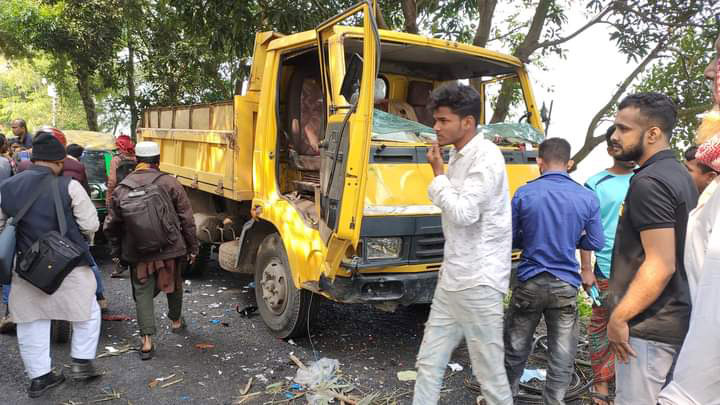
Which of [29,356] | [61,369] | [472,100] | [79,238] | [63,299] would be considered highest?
[472,100]

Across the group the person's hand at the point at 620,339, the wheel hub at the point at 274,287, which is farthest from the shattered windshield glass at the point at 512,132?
the person's hand at the point at 620,339

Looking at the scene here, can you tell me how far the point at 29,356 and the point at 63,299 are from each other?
0.41 m

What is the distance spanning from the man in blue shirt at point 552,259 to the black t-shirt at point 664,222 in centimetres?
87

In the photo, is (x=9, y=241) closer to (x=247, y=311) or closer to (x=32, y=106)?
(x=247, y=311)

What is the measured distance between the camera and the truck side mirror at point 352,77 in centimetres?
303

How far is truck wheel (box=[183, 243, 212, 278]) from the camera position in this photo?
6.23 m

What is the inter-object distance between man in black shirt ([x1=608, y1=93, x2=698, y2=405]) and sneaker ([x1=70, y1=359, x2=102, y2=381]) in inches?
130

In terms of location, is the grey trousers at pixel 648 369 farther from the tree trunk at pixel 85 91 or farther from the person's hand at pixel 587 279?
the tree trunk at pixel 85 91

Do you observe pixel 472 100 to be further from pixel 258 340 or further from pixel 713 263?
pixel 258 340

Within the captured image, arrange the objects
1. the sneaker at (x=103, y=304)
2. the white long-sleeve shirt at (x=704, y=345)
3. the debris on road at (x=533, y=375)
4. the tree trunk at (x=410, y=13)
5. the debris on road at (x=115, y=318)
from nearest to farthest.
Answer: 1. the white long-sleeve shirt at (x=704, y=345)
2. the debris on road at (x=533, y=375)
3. the debris on road at (x=115, y=318)
4. the sneaker at (x=103, y=304)
5. the tree trunk at (x=410, y=13)

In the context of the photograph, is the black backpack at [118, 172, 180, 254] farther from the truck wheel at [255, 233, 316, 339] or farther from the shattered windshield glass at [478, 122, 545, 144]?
the shattered windshield glass at [478, 122, 545, 144]

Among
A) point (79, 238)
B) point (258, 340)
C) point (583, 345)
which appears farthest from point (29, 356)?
point (583, 345)

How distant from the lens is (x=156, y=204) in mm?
3920

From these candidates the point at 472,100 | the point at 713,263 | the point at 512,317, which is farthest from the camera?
the point at 512,317
